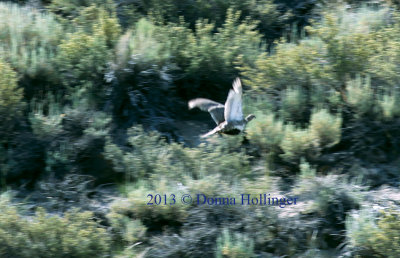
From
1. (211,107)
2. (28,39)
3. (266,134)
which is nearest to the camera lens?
(211,107)

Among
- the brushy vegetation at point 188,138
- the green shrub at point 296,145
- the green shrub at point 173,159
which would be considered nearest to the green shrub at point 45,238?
the brushy vegetation at point 188,138

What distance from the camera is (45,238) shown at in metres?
6.35

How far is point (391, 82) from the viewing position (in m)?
8.07

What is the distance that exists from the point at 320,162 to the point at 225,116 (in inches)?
60.5

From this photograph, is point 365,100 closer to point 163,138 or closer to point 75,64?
point 163,138

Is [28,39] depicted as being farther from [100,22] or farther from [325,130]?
[325,130]

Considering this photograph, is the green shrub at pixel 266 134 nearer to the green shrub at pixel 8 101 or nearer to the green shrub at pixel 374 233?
the green shrub at pixel 374 233

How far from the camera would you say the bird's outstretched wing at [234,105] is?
6.82 m

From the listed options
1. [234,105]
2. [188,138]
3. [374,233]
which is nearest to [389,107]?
[374,233]

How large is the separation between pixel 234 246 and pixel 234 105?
1662 millimetres

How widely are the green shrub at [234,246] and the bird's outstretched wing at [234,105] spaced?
141 centimetres

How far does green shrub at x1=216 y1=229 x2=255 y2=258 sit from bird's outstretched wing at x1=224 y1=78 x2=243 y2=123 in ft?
4.64

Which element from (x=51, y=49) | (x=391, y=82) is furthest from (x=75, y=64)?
(x=391, y=82)

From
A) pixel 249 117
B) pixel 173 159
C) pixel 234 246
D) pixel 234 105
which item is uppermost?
pixel 234 105
